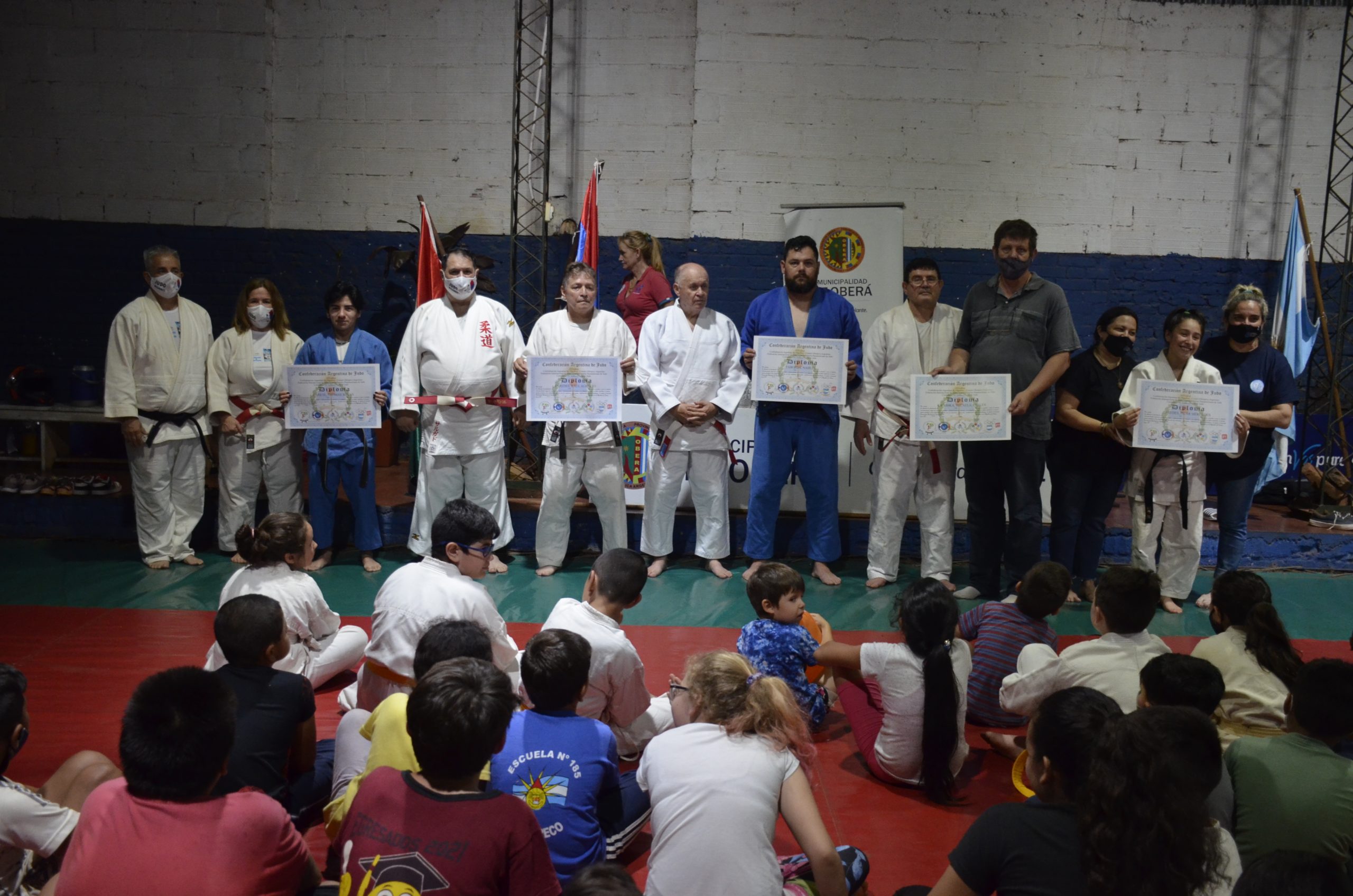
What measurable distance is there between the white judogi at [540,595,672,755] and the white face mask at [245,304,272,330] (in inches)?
137

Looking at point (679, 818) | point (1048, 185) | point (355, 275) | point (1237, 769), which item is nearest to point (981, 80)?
point (1048, 185)

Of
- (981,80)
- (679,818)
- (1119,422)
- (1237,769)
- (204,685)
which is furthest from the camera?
(981,80)

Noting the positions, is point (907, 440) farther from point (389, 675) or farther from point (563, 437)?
point (389, 675)

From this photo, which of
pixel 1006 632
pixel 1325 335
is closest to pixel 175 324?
pixel 1006 632

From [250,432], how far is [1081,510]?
450 cm

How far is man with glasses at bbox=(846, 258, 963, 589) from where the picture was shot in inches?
217

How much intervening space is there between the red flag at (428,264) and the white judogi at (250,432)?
1.12 m

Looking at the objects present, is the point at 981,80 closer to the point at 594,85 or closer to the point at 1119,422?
the point at 594,85

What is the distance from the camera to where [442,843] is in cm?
177

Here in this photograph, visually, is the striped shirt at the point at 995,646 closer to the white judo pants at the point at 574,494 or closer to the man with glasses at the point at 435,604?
the man with glasses at the point at 435,604

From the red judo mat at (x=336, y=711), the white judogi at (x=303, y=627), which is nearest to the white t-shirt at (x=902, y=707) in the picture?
the red judo mat at (x=336, y=711)

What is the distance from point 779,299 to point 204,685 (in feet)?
13.9

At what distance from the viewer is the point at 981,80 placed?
740 cm

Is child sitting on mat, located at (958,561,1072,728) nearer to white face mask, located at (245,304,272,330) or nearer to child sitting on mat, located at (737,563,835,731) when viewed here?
child sitting on mat, located at (737,563,835,731)
